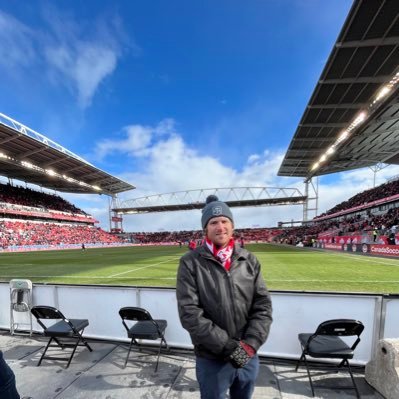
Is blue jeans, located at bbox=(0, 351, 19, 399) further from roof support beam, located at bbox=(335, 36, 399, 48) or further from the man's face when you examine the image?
roof support beam, located at bbox=(335, 36, 399, 48)

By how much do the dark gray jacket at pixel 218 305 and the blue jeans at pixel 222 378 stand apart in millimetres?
89

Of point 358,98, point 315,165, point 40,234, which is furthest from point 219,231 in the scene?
point 40,234

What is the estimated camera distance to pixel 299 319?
399cm

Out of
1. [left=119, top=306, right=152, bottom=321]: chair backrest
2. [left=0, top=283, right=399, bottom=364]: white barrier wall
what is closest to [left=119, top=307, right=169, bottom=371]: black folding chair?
[left=119, top=306, right=152, bottom=321]: chair backrest

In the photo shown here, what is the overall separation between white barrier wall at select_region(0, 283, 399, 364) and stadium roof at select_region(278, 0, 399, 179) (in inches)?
689

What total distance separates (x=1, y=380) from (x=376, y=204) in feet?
134

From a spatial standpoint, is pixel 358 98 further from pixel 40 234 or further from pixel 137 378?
pixel 40 234

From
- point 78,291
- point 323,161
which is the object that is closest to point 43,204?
point 323,161

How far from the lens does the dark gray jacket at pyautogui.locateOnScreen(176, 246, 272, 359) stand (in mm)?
1899

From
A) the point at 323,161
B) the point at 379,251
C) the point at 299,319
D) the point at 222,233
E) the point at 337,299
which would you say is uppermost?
the point at 323,161

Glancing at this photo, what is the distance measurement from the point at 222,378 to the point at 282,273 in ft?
35.0

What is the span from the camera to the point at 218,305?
6.53 feet

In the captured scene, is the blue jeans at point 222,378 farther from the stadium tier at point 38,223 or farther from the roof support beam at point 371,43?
the stadium tier at point 38,223

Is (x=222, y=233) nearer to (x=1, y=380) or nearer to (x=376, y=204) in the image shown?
(x=1, y=380)
